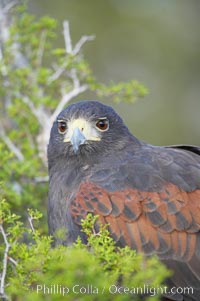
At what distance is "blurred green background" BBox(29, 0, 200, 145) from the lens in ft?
56.1

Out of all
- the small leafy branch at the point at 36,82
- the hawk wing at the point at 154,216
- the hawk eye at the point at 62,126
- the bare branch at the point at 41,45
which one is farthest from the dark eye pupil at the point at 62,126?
the bare branch at the point at 41,45

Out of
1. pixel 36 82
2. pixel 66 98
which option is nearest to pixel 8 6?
pixel 36 82

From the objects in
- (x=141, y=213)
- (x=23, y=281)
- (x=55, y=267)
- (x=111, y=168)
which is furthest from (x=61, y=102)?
(x=55, y=267)

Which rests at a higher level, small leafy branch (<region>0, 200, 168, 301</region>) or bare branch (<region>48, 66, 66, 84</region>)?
bare branch (<region>48, 66, 66, 84</region>)

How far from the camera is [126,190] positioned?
20.6 feet

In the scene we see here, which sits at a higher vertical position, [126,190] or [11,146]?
[11,146]

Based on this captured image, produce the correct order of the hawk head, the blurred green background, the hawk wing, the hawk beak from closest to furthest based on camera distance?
the hawk wing < the hawk beak < the hawk head < the blurred green background

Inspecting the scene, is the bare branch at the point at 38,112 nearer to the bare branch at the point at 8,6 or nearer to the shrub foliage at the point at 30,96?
the shrub foliage at the point at 30,96

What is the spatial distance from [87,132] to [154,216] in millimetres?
1270

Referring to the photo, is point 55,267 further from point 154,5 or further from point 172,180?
point 154,5

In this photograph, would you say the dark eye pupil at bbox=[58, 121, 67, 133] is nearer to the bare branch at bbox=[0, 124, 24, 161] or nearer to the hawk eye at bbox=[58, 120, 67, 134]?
the hawk eye at bbox=[58, 120, 67, 134]

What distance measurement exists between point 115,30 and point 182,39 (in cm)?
175

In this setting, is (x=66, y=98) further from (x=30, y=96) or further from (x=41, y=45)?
(x=41, y=45)

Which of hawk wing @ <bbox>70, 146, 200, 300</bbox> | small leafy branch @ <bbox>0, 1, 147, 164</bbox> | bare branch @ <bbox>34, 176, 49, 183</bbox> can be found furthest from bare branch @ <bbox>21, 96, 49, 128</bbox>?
hawk wing @ <bbox>70, 146, 200, 300</bbox>
